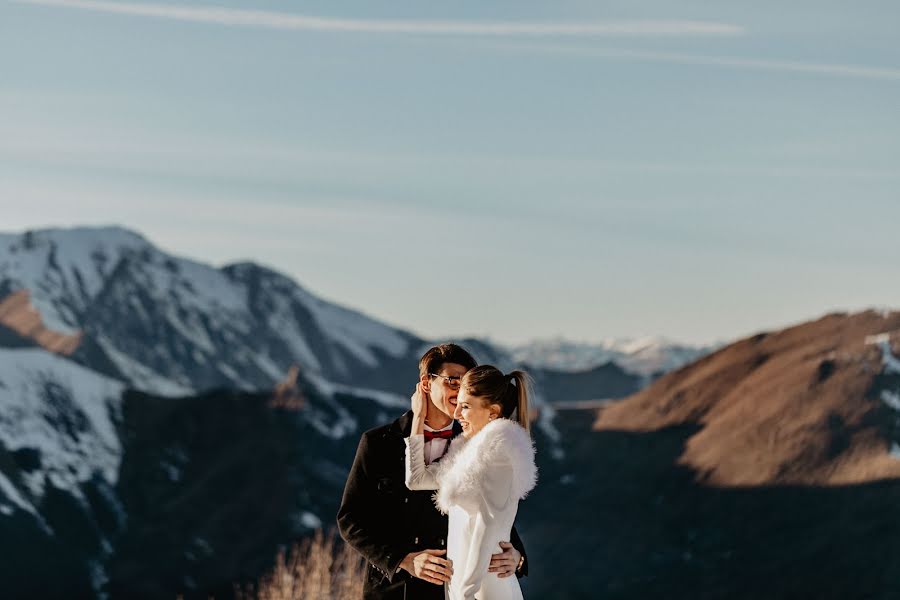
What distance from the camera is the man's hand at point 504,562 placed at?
20.1ft

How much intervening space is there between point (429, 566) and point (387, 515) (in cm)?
42

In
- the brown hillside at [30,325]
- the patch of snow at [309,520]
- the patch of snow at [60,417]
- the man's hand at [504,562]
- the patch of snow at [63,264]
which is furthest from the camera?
the patch of snow at [63,264]

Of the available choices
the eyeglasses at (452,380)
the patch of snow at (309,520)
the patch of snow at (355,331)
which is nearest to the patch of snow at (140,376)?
the patch of snow at (355,331)

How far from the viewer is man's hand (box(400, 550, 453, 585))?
6230mm

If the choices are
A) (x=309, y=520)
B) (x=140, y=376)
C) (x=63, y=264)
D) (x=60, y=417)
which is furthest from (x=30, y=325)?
(x=309, y=520)

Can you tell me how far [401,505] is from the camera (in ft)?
21.6

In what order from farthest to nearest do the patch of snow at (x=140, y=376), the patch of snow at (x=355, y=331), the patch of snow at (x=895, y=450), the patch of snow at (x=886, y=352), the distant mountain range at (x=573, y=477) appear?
the patch of snow at (x=355, y=331) → the patch of snow at (x=140, y=376) → the patch of snow at (x=886, y=352) → the patch of snow at (x=895, y=450) → the distant mountain range at (x=573, y=477)

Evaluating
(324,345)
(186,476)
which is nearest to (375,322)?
(324,345)

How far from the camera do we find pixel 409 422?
21.8ft

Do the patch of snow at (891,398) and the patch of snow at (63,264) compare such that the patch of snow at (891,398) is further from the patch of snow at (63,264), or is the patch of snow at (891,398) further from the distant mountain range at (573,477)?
the patch of snow at (63,264)

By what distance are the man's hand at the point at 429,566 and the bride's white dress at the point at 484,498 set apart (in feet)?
0.17

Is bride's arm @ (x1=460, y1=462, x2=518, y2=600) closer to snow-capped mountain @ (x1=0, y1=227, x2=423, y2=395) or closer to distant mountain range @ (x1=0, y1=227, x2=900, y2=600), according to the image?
distant mountain range @ (x1=0, y1=227, x2=900, y2=600)

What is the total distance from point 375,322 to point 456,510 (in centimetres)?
13049

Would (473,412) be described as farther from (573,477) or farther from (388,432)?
(573,477)
